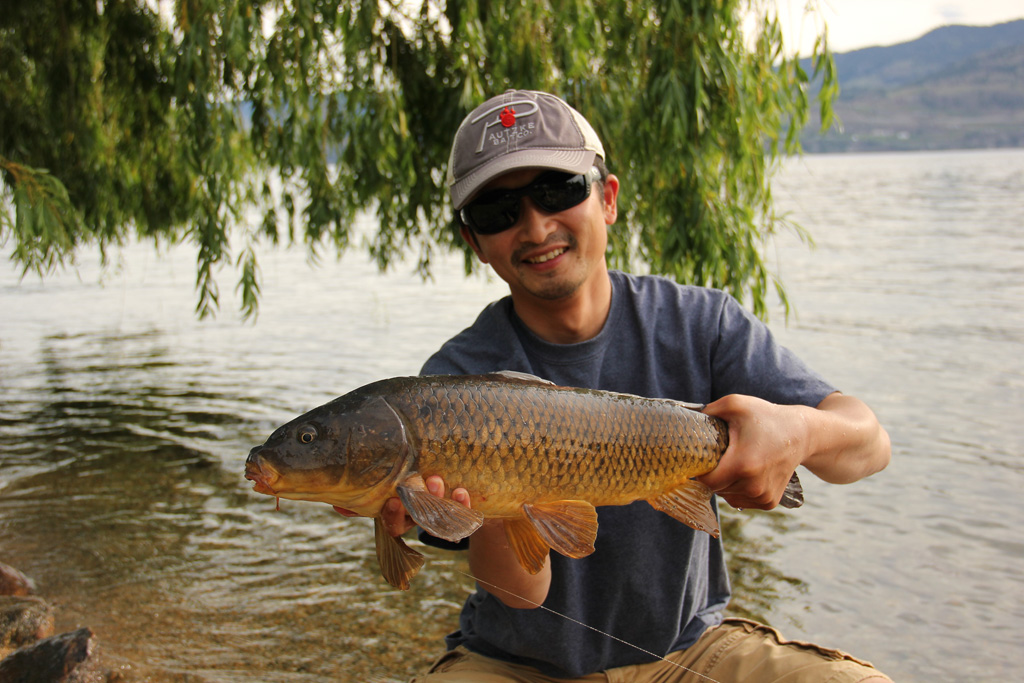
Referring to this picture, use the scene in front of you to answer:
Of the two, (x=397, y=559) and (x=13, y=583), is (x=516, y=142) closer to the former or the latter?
(x=397, y=559)

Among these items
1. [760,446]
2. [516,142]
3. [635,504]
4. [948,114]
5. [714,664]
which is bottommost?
[714,664]

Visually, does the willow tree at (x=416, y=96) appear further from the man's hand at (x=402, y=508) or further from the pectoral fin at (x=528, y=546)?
the pectoral fin at (x=528, y=546)

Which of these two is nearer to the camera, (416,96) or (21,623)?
(21,623)

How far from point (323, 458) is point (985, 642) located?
14.4 feet

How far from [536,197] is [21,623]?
348 centimetres

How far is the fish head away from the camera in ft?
6.59

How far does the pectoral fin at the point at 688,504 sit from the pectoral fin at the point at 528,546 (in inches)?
13.5

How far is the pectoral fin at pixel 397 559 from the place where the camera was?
2.18 metres

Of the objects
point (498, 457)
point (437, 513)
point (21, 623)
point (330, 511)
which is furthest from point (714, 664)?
point (330, 511)

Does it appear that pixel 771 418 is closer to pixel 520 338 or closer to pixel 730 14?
pixel 520 338

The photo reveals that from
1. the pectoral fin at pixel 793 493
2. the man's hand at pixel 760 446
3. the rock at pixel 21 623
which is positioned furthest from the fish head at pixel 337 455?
the rock at pixel 21 623

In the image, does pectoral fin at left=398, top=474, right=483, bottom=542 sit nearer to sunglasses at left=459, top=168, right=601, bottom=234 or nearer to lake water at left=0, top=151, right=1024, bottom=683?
sunglasses at left=459, top=168, right=601, bottom=234

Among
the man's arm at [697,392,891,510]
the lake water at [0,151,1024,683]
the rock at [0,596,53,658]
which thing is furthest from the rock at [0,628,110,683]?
the man's arm at [697,392,891,510]

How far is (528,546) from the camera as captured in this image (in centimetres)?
224
